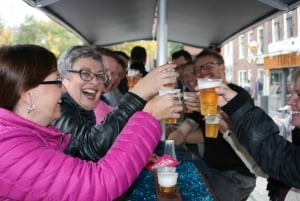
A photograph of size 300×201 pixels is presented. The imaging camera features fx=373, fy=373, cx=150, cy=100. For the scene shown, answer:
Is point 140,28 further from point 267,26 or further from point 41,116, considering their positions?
point 267,26

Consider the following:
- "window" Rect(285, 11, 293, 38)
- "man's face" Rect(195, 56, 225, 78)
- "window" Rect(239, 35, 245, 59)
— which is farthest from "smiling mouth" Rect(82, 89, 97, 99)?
"window" Rect(239, 35, 245, 59)

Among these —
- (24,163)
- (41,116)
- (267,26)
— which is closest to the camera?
(24,163)

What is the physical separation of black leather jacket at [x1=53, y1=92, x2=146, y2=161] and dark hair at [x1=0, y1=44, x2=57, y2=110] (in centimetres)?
40

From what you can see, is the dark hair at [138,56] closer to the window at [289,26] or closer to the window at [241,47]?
the window at [289,26]

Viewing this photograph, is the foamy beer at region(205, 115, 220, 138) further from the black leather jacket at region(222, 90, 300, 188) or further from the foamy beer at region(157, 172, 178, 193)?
the foamy beer at region(157, 172, 178, 193)

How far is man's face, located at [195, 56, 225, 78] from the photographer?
4141mm

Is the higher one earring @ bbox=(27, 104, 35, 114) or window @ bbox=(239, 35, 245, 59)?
window @ bbox=(239, 35, 245, 59)

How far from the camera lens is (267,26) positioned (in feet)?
96.2

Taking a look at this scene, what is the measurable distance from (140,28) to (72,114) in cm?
491

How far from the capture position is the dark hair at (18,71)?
4.95 ft

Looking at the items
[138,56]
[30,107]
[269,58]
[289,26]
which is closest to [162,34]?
[30,107]

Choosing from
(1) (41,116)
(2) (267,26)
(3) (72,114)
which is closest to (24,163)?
(1) (41,116)

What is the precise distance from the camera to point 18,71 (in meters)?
1.51

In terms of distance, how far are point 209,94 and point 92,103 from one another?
117cm
